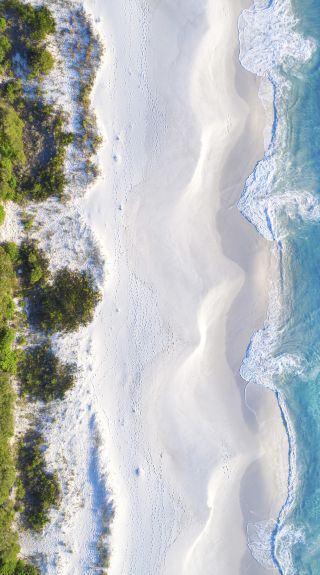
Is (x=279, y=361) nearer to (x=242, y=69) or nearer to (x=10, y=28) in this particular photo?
(x=242, y=69)

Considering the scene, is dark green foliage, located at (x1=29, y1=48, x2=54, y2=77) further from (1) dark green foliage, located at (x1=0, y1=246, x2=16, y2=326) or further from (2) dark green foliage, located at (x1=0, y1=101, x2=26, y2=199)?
(1) dark green foliage, located at (x1=0, y1=246, x2=16, y2=326)

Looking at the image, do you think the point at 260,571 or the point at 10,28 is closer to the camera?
the point at 10,28

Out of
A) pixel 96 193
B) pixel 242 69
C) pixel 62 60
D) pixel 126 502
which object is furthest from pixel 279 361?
pixel 62 60

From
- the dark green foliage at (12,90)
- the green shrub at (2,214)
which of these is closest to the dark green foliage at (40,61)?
the dark green foliage at (12,90)

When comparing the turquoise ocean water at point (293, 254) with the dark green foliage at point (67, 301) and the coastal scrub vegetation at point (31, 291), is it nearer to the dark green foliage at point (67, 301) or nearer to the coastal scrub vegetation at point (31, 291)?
the dark green foliage at point (67, 301)

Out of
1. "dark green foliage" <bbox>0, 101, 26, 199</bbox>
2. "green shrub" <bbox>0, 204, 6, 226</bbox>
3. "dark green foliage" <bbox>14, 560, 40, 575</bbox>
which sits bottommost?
"dark green foliage" <bbox>14, 560, 40, 575</bbox>

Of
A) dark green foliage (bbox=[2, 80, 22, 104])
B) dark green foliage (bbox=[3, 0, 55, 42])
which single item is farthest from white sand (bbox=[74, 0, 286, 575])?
dark green foliage (bbox=[2, 80, 22, 104])

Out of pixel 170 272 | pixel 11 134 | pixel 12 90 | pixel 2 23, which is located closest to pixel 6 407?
pixel 170 272
